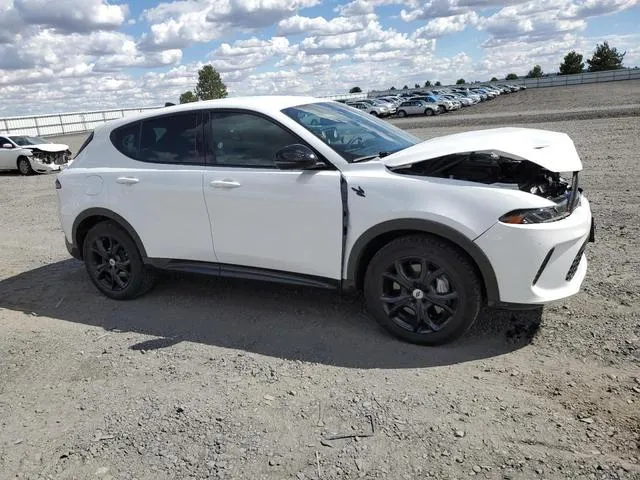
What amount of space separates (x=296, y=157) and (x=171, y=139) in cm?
149

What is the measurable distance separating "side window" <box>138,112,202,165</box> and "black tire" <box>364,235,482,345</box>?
6.23ft

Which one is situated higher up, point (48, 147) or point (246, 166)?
point (246, 166)

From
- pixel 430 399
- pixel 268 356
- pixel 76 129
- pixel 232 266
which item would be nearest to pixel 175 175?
pixel 232 266

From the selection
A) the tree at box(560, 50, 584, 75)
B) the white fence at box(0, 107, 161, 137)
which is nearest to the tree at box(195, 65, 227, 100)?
the white fence at box(0, 107, 161, 137)

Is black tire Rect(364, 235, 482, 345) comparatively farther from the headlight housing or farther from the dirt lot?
the headlight housing

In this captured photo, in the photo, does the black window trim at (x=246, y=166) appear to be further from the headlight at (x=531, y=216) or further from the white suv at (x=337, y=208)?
the headlight at (x=531, y=216)

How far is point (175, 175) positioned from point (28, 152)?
16360 mm

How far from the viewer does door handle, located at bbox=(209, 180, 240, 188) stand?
451cm

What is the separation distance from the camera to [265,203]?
438cm

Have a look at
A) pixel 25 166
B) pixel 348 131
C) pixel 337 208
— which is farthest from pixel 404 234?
pixel 25 166

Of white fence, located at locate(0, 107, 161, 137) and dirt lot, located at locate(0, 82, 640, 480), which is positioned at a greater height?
dirt lot, located at locate(0, 82, 640, 480)

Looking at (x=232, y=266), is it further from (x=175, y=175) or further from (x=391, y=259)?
(x=391, y=259)

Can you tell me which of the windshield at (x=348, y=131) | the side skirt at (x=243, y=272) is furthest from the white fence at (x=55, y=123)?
the windshield at (x=348, y=131)

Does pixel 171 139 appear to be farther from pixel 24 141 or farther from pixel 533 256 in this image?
pixel 24 141
